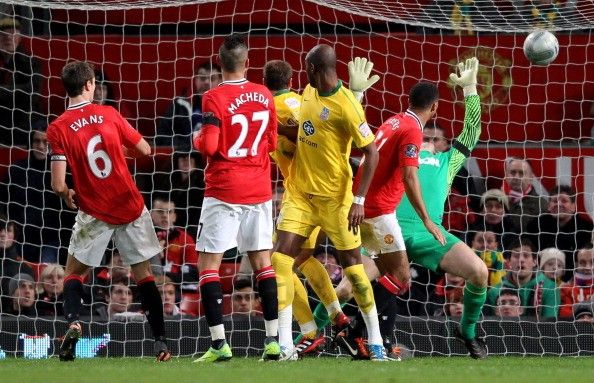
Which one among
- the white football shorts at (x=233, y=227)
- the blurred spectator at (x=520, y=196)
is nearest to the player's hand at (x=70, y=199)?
the white football shorts at (x=233, y=227)

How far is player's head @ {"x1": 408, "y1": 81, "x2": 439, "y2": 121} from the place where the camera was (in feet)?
30.6

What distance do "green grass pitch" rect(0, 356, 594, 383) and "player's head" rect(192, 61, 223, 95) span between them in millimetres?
3848

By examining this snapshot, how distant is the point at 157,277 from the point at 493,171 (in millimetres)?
3233

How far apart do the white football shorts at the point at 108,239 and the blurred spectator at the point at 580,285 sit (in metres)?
4.03

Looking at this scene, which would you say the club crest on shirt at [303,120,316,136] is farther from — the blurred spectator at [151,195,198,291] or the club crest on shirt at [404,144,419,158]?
the blurred spectator at [151,195,198,291]

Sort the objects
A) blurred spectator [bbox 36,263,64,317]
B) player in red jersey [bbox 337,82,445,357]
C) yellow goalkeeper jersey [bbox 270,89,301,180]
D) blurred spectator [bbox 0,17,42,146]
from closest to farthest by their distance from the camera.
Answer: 1. player in red jersey [bbox 337,82,445,357]
2. yellow goalkeeper jersey [bbox 270,89,301,180]
3. blurred spectator [bbox 36,263,64,317]
4. blurred spectator [bbox 0,17,42,146]

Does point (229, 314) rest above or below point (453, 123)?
below

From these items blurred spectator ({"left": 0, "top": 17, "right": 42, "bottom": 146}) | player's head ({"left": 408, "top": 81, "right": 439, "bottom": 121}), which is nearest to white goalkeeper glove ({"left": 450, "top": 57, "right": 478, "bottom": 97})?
player's head ({"left": 408, "top": 81, "right": 439, "bottom": 121})

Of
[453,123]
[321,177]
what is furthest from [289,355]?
[453,123]

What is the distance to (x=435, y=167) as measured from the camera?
9703 millimetres

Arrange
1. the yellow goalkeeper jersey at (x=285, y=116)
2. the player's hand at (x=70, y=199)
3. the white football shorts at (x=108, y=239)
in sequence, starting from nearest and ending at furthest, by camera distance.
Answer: the player's hand at (x=70, y=199) → the white football shorts at (x=108, y=239) → the yellow goalkeeper jersey at (x=285, y=116)

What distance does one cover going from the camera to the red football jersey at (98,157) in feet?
29.0

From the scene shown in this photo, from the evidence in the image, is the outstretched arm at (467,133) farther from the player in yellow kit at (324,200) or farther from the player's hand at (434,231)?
the player in yellow kit at (324,200)

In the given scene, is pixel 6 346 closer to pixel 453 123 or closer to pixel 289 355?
pixel 289 355
